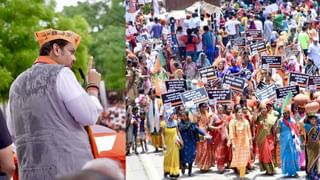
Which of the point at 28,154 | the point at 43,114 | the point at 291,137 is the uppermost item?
the point at 43,114

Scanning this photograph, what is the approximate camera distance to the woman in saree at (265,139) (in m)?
4.22

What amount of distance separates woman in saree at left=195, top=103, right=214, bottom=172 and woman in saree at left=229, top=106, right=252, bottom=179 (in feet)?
0.53

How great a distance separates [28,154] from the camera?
2.31 meters

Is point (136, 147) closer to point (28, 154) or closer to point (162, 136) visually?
point (162, 136)

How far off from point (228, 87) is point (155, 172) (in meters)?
0.71

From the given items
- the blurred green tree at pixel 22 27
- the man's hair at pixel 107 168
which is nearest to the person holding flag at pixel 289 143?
the man's hair at pixel 107 168

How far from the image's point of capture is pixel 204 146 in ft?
13.6

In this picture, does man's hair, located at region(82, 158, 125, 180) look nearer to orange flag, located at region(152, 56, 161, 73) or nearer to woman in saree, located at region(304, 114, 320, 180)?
orange flag, located at region(152, 56, 161, 73)

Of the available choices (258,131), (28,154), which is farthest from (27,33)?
(28,154)

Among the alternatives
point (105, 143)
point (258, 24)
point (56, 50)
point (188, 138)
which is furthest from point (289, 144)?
point (56, 50)

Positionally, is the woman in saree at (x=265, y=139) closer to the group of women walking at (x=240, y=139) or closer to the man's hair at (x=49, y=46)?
the group of women walking at (x=240, y=139)

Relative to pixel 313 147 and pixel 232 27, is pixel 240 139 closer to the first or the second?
pixel 313 147

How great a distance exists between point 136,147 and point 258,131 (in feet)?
3.00

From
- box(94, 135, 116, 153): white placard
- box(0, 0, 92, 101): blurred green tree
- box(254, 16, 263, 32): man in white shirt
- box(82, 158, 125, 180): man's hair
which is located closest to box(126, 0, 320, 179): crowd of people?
box(254, 16, 263, 32): man in white shirt
